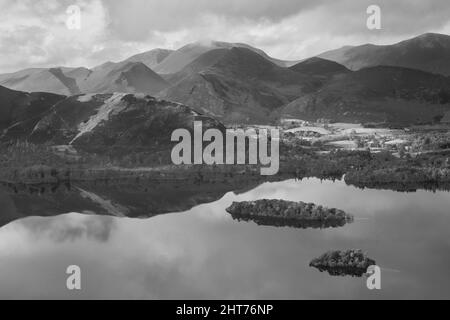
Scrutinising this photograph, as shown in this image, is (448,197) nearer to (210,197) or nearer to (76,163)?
(210,197)

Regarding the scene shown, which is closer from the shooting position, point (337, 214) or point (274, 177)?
point (337, 214)

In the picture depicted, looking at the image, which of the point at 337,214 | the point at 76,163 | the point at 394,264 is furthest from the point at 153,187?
the point at 394,264

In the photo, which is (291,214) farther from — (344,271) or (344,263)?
(344,271)

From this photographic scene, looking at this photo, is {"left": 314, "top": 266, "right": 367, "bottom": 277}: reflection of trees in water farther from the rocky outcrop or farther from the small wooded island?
the small wooded island

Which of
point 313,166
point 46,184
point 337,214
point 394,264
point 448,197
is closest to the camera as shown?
point 394,264

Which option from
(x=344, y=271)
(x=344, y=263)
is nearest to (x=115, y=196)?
(x=344, y=263)

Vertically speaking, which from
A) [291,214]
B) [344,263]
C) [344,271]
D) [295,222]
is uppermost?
[291,214]
